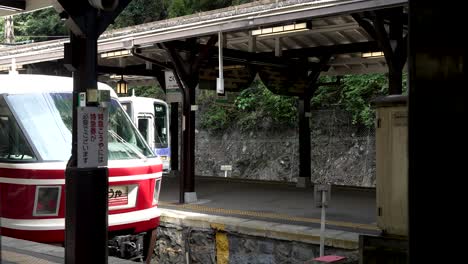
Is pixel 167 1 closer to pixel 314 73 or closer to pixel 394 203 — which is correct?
pixel 314 73

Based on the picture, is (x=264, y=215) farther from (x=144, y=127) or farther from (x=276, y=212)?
(x=144, y=127)

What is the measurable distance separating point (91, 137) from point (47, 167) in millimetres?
2289

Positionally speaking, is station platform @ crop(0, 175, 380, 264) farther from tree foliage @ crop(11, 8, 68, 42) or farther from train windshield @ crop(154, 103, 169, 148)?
tree foliage @ crop(11, 8, 68, 42)

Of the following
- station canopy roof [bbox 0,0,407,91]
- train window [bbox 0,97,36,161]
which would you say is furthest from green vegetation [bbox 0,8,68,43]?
train window [bbox 0,97,36,161]

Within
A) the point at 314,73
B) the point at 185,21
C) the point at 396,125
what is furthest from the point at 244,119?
the point at 396,125

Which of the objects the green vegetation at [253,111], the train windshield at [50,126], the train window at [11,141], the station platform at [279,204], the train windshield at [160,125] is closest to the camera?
the train window at [11,141]

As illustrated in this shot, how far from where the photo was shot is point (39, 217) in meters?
7.29

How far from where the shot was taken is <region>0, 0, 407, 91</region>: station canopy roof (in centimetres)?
955

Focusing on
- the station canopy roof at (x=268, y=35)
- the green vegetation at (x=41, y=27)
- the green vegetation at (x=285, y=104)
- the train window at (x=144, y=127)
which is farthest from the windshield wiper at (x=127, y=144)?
the green vegetation at (x=41, y=27)

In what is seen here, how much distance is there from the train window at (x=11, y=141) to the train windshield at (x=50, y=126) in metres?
0.09

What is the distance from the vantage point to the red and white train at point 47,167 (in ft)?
23.8

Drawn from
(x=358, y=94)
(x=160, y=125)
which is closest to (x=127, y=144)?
(x=160, y=125)

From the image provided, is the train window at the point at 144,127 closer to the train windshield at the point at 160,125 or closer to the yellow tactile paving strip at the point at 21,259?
the train windshield at the point at 160,125

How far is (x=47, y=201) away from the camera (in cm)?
730
